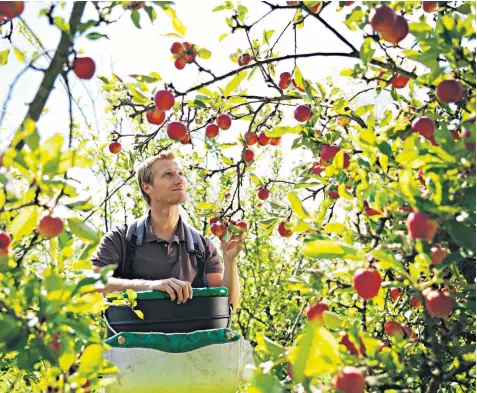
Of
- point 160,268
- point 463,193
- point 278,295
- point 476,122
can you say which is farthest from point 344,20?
point 278,295

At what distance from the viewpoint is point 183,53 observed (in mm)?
1698

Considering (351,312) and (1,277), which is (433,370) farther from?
(1,277)

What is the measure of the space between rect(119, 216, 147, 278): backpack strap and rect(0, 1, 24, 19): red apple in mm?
1683

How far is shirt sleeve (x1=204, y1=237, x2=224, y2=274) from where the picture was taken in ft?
10.2

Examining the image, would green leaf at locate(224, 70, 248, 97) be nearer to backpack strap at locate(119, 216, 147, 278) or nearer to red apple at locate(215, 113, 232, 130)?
red apple at locate(215, 113, 232, 130)

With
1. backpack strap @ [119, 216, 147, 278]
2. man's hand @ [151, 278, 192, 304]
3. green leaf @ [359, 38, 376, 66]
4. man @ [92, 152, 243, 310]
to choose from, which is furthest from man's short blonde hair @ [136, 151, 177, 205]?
green leaf @ [359, 38, 376, 66]

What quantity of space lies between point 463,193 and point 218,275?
2112mm

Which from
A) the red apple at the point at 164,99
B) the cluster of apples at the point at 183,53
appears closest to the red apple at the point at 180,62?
the cluster of apples at the point at 183,53

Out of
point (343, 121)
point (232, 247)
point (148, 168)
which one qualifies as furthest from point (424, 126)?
point (148, 168)

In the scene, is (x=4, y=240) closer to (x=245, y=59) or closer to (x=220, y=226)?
(x=245, y=59)

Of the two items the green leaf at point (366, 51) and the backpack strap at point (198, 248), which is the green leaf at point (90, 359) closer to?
the green leaf at point (366, 51)

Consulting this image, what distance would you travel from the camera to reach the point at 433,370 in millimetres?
1174

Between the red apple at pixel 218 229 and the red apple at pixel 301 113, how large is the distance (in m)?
0.63

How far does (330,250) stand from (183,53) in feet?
2.83
